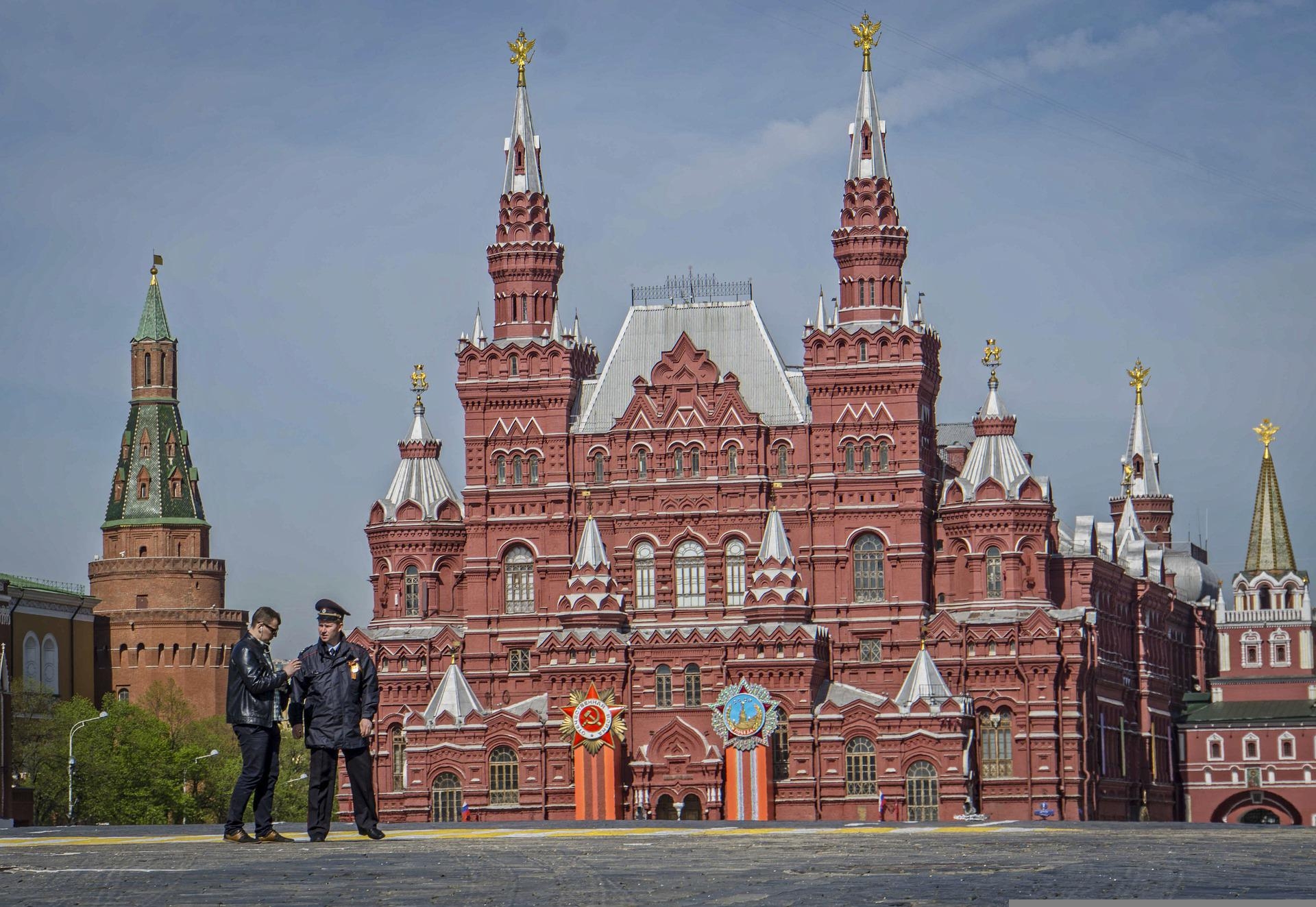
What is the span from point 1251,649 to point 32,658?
230ft

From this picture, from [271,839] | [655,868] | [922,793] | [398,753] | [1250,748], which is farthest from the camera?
[1250,748]

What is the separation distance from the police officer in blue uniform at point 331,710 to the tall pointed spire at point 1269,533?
113 metres

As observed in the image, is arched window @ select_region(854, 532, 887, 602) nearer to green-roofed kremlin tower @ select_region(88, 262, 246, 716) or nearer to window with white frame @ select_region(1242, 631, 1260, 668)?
window with white frame @ select_region(1242, 631, 1260, 668)

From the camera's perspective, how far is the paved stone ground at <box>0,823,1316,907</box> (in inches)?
894

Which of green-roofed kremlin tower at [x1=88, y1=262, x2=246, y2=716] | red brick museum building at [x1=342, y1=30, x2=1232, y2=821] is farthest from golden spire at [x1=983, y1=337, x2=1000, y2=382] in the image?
green-roofed kremlin tower at [x1=88, y1=262, x2=246, y2=716]

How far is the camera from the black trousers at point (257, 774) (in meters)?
29.8

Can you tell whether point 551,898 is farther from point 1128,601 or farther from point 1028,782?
point 1128,601

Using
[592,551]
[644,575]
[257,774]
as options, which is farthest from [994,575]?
[257,774]

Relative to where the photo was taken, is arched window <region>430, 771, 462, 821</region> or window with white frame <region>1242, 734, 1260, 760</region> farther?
window with white frame <region>1242, 734, 1260, 760</region>

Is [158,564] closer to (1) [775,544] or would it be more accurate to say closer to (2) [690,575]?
(2) [690,575]

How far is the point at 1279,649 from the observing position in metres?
134

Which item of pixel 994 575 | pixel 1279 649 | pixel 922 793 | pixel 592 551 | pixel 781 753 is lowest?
pixel 922 793

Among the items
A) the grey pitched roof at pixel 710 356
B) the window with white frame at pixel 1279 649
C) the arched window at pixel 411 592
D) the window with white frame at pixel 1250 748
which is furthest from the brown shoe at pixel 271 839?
the window with white frame at pixel 1279 649

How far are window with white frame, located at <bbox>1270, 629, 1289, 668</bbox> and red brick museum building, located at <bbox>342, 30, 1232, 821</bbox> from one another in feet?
90.7
